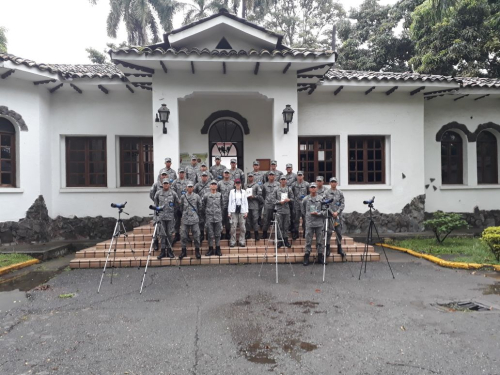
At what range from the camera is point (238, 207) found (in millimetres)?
8195

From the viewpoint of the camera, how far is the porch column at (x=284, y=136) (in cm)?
987

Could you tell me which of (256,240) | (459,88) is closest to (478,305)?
(256,240)

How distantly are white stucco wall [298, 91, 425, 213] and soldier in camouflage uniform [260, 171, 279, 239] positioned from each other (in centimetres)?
373

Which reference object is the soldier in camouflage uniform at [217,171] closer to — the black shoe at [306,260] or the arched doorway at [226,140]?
the arched doorway at [226,140]

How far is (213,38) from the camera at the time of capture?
10141 millimetres

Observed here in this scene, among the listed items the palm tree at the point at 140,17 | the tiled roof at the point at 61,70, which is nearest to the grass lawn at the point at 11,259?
the tiled roof at the point at 61,70

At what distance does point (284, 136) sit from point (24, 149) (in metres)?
7.88

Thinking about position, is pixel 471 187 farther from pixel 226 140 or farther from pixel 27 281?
pixel 27 281

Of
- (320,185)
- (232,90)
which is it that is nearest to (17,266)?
(232,90)

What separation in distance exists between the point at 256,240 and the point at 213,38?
623 cm

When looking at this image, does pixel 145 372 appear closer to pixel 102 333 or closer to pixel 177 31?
pixel 102 333

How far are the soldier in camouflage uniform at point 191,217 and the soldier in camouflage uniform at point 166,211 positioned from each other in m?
0.25

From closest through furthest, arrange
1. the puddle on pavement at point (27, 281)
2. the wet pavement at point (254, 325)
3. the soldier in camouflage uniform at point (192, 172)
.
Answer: the wet pavement at point (254, 325) → the puddle on pavement at point (27, 281) → the soldier in camouflage uniform at point (192, 172)

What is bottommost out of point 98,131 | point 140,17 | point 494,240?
point 494,240
